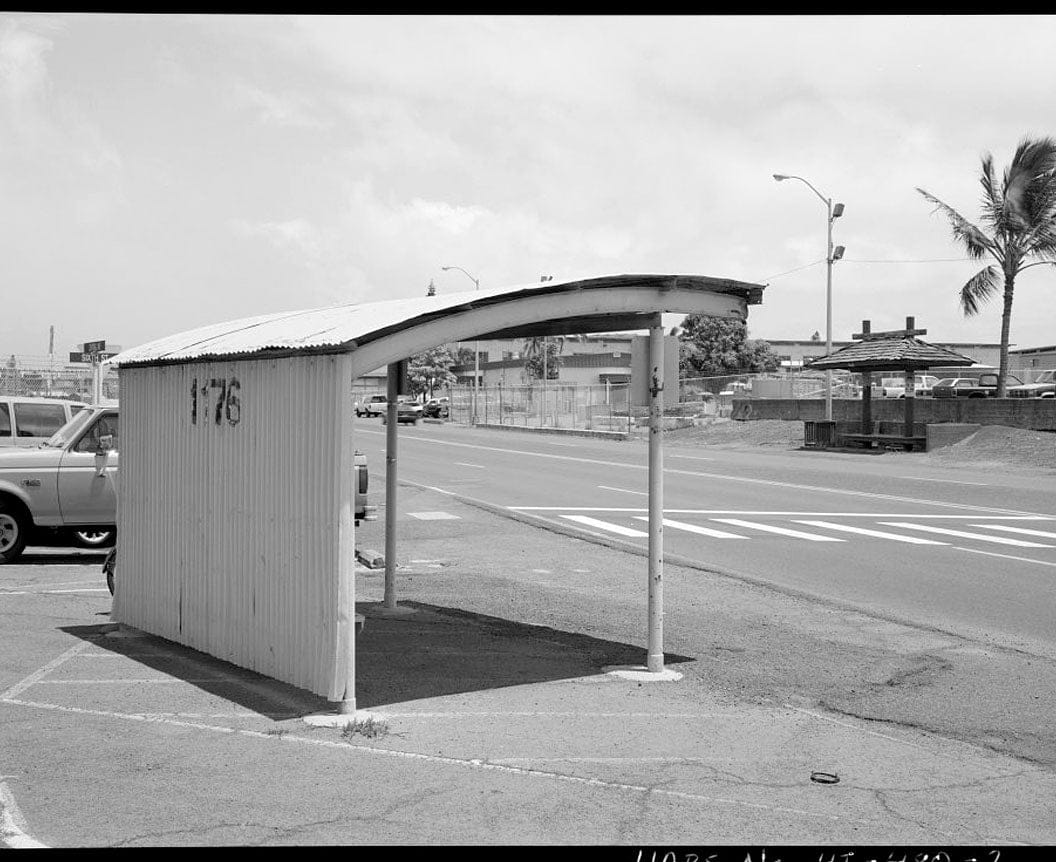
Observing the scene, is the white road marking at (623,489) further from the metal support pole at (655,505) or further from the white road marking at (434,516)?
the metal support pole at (655,505)

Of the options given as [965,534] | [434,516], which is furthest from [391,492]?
[965,534]

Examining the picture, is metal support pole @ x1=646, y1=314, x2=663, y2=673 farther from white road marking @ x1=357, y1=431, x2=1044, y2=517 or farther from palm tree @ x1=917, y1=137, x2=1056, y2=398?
palm tree @ x1=917, y1=137, x2=1056, y2=398

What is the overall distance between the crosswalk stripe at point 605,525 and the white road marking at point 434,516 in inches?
73.3

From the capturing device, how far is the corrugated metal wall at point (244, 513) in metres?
7.69

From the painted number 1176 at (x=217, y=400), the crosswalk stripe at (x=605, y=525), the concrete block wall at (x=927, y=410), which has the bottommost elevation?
the crosswalk stripe at (x=605, y=525)

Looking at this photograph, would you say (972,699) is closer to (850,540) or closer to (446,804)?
(446,804)

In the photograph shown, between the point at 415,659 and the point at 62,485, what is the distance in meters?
7.68

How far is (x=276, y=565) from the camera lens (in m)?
8.30

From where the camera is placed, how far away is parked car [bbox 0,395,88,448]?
18094mm

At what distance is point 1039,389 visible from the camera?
156 feet

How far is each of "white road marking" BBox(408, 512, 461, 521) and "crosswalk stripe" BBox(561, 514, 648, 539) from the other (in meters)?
1.86

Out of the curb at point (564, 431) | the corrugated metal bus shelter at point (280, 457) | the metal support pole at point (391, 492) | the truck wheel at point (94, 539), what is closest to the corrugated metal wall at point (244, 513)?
the corrugated metal bus shelter at point (280, 457)

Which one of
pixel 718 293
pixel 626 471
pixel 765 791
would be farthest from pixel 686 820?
pixel 626 471

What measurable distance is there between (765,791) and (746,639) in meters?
4.18
